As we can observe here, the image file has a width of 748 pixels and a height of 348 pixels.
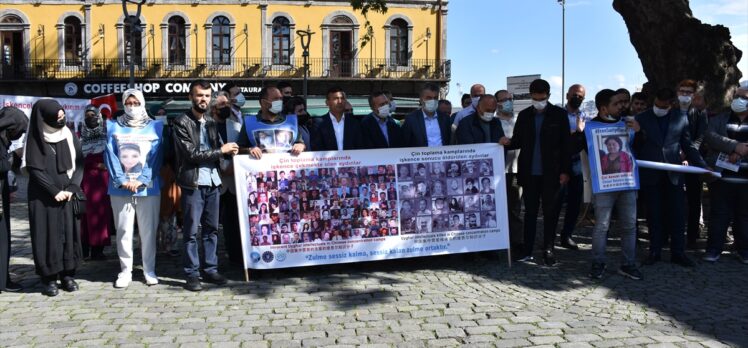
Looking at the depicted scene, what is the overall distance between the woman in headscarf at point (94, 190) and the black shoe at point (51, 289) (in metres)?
1.48

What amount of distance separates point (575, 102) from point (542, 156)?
1660 millimetres

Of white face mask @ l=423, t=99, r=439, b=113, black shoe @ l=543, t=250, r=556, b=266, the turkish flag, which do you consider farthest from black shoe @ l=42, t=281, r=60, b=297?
black shoe @ l=543, t=250, r=556, b=266

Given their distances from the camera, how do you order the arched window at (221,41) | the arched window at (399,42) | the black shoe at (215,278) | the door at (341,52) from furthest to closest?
the arched window at (399,42) < the door at (341,52) < the arched window at (221,41) < the black shoe at (215,278)

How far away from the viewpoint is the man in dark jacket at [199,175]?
607 centimetres

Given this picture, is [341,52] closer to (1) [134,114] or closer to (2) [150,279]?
(1) [134,114]

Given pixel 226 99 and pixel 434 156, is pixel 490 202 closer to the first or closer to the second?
pixel 434 156

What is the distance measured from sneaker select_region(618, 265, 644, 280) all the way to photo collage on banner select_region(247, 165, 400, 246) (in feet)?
7.98

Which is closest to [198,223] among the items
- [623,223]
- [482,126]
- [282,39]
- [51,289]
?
[51,289]

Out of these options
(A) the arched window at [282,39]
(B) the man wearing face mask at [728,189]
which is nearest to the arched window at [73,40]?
(A) the arched window at [282,39]

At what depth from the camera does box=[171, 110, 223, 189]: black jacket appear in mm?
6008

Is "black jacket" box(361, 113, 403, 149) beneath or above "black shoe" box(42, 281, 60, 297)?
above

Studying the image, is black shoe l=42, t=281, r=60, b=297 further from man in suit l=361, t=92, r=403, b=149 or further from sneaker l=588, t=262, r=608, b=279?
sneaker l=588, t=262, r=608, b=279

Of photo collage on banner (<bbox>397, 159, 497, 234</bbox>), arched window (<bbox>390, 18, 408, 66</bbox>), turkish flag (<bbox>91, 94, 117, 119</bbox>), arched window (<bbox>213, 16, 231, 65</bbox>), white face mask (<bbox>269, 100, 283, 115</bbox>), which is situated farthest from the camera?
arched window (<bbox>390, 18, 408, 66</bbox>)

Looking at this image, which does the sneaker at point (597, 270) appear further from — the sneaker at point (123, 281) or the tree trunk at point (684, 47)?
the tree trunk at point (684, 47)
